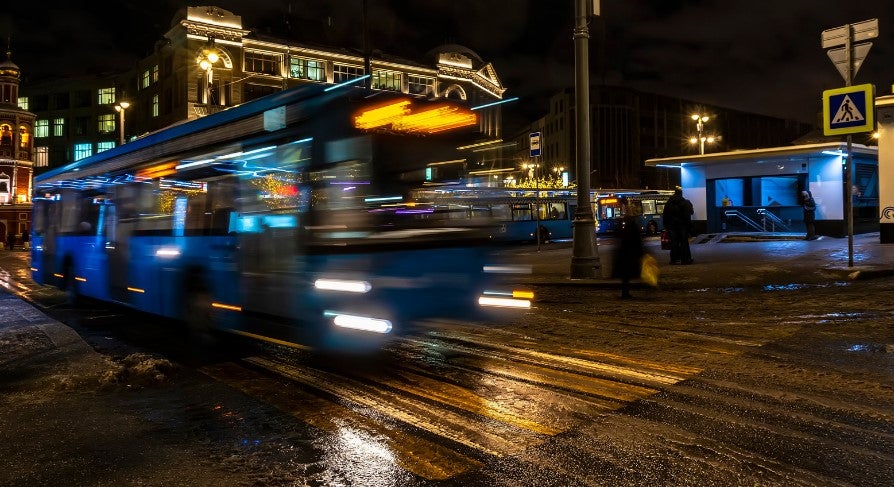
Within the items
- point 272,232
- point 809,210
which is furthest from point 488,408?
point 809,210

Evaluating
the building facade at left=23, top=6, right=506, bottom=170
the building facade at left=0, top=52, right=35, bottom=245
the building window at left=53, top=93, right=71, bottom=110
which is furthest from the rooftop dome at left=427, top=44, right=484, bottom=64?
the building window at left=53, top=93, right=71, bottom=110

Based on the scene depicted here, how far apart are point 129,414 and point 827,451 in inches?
216

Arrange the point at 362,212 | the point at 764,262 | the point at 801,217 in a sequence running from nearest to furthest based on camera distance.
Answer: the point at 362,212
the point at 764,262
the point at 801,217

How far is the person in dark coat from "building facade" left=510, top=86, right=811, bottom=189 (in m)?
75.3

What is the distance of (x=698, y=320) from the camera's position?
959 centimetres

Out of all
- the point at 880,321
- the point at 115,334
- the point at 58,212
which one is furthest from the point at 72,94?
the point at 880,321

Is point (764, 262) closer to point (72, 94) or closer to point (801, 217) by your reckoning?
point (801, 217)

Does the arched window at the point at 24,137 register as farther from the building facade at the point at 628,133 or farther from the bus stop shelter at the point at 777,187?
the bus stop shelter at the point at 777,187

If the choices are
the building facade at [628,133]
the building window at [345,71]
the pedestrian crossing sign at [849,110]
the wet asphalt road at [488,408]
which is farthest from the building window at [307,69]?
the wet asphalt road at [488,408]

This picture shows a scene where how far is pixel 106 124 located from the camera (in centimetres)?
8312

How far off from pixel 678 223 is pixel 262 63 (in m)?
56.6

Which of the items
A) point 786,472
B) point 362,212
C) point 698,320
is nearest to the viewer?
point 786,472

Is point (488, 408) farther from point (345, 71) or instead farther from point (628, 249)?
point (345, 71)

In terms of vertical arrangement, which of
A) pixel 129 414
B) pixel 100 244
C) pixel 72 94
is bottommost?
pixel 129 414
